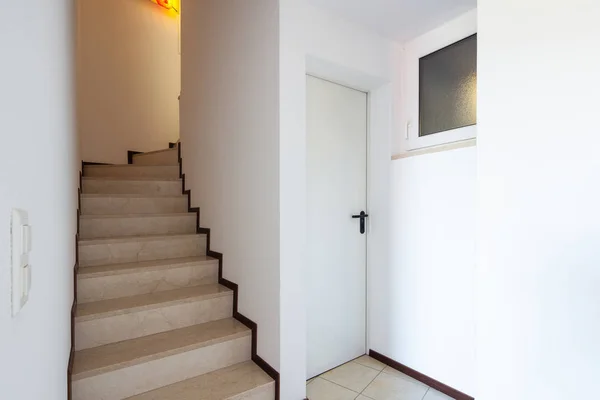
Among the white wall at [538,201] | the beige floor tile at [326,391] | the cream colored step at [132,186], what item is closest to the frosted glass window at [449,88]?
the white wall at [538,201]

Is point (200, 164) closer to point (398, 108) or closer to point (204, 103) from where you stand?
point (204, 103)

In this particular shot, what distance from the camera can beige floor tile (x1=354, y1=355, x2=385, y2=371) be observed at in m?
2.31

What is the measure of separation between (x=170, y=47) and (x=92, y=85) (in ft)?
3.91

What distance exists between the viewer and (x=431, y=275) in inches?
81.3

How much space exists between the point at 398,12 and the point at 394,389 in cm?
236

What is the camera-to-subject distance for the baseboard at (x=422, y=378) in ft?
6.32

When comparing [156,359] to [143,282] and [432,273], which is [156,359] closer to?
[143,282]

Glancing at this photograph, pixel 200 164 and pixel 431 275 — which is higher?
pixel 200 164

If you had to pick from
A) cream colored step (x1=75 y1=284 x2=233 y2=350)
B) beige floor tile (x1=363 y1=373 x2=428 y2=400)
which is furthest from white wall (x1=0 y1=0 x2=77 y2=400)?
beige floor tile (x1=363 y1=373 x2=428 y2=400)

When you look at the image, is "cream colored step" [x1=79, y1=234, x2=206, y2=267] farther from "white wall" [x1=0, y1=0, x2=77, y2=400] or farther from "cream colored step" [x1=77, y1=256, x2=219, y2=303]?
"white wall" [x1=0, y1=0, x2=77, y2=400]

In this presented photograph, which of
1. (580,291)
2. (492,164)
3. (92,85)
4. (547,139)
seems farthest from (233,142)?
(92,85)

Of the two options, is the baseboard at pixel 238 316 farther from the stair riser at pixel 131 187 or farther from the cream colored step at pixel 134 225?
the stair riser at pixel 131 187

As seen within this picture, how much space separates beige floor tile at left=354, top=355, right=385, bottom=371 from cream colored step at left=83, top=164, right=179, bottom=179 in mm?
2434

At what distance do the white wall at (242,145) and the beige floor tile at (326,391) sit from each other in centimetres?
41
